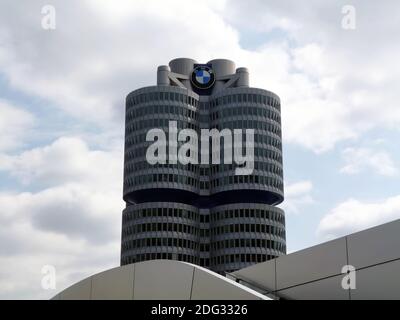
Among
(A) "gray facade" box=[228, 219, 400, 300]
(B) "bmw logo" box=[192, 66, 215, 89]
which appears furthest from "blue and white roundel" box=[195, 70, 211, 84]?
(A) "gray facade" box=[228, 219, 400, 300]

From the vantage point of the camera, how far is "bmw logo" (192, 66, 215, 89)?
17750 cm

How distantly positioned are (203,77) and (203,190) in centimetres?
3376

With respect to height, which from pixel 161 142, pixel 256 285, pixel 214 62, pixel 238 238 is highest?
pixel 214 62

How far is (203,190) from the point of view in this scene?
166 metres

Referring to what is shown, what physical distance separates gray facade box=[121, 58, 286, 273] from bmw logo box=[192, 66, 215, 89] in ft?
19.7

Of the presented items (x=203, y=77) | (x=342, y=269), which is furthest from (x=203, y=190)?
(x=342, y=269)

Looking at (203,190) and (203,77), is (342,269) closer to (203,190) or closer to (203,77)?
(203,190)

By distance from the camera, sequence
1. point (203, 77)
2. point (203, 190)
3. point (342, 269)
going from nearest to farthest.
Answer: point (342, 269) → point (203, 190) → point (203, 77)

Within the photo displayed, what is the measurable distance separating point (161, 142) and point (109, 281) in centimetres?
12897

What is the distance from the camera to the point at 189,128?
164625 millimetres

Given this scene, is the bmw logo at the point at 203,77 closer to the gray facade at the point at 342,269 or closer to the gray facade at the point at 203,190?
the gray facade at the point at 203,190
